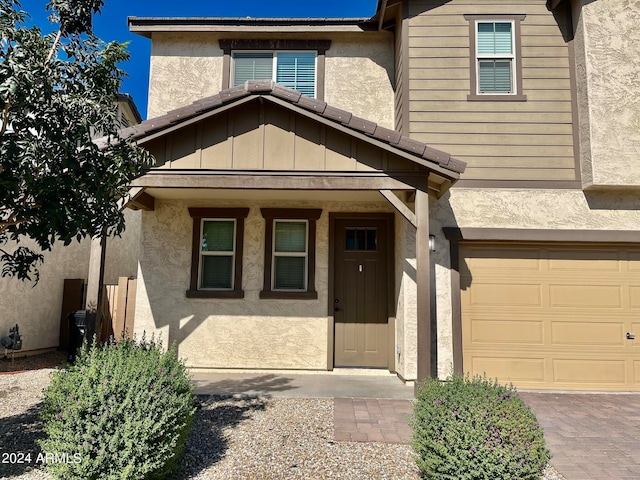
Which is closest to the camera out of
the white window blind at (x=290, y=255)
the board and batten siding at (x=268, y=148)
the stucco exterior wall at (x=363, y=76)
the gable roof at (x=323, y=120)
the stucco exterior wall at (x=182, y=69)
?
the gable roof at (x=323, y=120)

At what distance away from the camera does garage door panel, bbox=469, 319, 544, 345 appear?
22.5 ft

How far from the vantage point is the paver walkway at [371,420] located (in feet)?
14.9

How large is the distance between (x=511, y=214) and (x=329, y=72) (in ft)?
15.0

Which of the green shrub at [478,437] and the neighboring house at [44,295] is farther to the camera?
the neighboring house at [44,295]

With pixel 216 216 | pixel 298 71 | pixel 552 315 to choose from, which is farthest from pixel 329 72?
pixel 552 315

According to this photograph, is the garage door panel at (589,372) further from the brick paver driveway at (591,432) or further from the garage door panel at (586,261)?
the garage door panel at (586,261)

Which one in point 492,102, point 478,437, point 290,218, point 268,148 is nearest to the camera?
point 478,437

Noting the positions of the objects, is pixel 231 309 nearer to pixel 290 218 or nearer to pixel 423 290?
pixel 290 218

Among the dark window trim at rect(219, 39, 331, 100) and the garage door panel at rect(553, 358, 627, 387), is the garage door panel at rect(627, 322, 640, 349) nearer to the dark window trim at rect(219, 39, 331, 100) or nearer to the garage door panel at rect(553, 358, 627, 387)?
the garage door panel at rect(553, 358, 627, 387)

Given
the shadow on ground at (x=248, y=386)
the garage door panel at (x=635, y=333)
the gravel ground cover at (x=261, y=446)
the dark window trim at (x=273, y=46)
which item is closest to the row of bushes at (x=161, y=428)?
the gravel ground cover at (x=261, y=446)

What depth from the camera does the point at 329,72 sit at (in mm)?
8508

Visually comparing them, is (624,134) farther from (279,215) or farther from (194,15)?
(194,15)

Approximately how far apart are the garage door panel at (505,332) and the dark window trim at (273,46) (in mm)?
5702

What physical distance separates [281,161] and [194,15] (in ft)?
15.5
